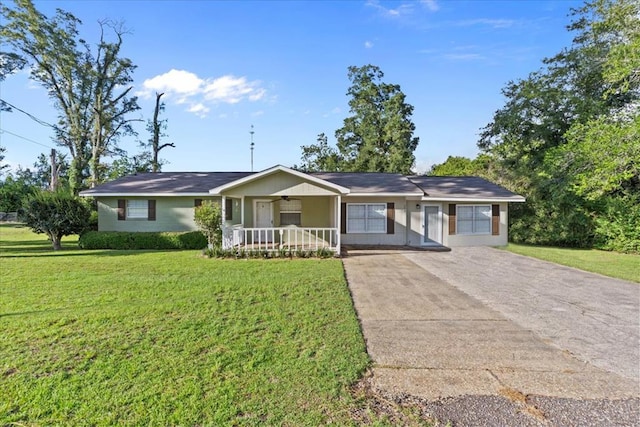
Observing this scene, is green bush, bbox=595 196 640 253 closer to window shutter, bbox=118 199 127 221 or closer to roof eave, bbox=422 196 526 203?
roof eave, bbox=422 196 526 203

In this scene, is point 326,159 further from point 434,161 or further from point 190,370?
point 190,370

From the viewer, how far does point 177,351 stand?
13.6ft

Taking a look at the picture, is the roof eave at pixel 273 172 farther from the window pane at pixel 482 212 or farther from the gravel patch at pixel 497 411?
the gravel patch at pixel 497 411

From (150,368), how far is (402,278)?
6538mm

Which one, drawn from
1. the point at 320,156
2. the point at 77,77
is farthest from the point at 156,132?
the point at 320,156

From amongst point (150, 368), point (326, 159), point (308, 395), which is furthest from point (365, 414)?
point (326, 159)

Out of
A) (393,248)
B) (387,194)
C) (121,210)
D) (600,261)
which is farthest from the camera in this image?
(121,210)

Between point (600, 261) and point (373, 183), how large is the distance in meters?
9.30

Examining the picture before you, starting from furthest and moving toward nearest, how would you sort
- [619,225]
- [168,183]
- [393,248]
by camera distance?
1. [168,183]
2. [619,225]
3. [393,248]

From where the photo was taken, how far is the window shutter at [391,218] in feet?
48.4

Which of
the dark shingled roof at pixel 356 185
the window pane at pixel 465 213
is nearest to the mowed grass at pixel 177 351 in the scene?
the dark shingled roof at pixel 356 185

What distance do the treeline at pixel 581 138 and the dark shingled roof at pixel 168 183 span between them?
16.3 meters

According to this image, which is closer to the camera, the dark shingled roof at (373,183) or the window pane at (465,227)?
the dark shingled roof at (373,183)

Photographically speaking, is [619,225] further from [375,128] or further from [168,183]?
[168,183]
